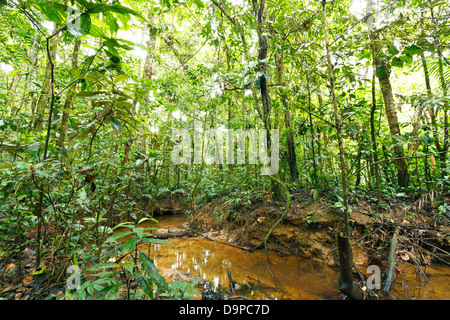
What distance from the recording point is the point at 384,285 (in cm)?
196

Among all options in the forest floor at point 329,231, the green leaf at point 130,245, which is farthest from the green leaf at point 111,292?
the forest floor at point 329,231

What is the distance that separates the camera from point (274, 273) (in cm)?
246

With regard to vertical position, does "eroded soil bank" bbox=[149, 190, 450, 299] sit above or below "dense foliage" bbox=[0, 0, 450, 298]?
below

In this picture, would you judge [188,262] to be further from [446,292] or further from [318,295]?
[446,292]

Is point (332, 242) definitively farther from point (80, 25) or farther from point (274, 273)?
point (80, 25)

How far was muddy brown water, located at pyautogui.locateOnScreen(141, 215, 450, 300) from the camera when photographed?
6.56 ft

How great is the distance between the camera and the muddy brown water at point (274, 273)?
78.7 inches

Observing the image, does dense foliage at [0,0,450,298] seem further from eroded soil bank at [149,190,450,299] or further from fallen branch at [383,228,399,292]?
fallen branch at [383,228,399,292]

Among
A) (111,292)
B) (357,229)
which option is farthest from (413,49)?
(111,292)

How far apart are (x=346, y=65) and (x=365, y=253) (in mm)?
2361

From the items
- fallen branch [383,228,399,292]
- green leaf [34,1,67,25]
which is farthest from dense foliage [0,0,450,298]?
fallen branch [383,228,399,292]

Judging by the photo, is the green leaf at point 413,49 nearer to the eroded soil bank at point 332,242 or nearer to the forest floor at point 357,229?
the forest floor at point 357,229
